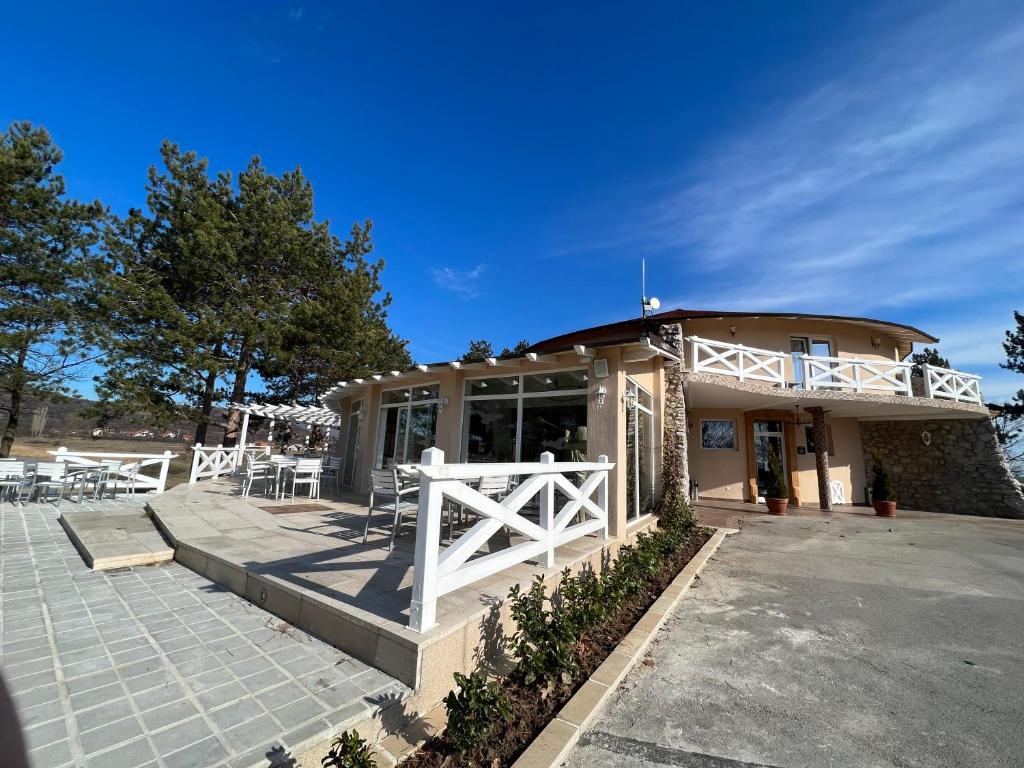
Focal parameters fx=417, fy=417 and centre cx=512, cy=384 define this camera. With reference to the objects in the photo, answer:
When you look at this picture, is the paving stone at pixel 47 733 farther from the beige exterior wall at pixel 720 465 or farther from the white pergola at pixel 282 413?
the beige exterior wall at pixel 720 465

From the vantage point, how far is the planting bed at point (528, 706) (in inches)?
87.8

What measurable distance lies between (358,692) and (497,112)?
40.8 feet

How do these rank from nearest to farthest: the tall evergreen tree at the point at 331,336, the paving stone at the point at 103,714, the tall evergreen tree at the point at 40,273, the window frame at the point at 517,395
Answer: the paving stone at the point at 103,714 → the window frame at the point at 517,395 → the tall evergreen tree at the point at 40,273 → the tall evergreen tree at the point at 331,336

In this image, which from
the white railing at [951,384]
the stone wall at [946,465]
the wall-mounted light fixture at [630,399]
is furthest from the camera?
the stone wall at [946,465]

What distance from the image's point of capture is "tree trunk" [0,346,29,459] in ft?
44.9

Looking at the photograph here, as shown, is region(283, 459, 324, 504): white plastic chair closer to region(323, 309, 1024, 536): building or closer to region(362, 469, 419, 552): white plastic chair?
region(323, 309, 1024, 536): building

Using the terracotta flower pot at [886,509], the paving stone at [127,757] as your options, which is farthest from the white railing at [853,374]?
the paving stone at [127,757]

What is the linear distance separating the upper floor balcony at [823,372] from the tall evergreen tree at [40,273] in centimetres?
1912

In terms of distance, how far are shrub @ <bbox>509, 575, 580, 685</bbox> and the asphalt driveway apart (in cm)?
41

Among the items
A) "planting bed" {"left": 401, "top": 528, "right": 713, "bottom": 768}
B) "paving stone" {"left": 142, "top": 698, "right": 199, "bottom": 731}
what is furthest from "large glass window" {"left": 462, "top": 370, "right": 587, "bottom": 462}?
"paving stone" {"left": 142, "top": 698, "right": 199, "bottom": 731}

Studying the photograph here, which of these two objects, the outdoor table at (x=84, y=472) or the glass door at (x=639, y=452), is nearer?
the glass door at (x=639, y=452)

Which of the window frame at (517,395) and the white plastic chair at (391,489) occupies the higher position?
the window frame at (517,395)

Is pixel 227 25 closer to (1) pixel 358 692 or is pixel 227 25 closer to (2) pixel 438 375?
(2) pixel 438 375

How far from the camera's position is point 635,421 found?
24.1 ft
